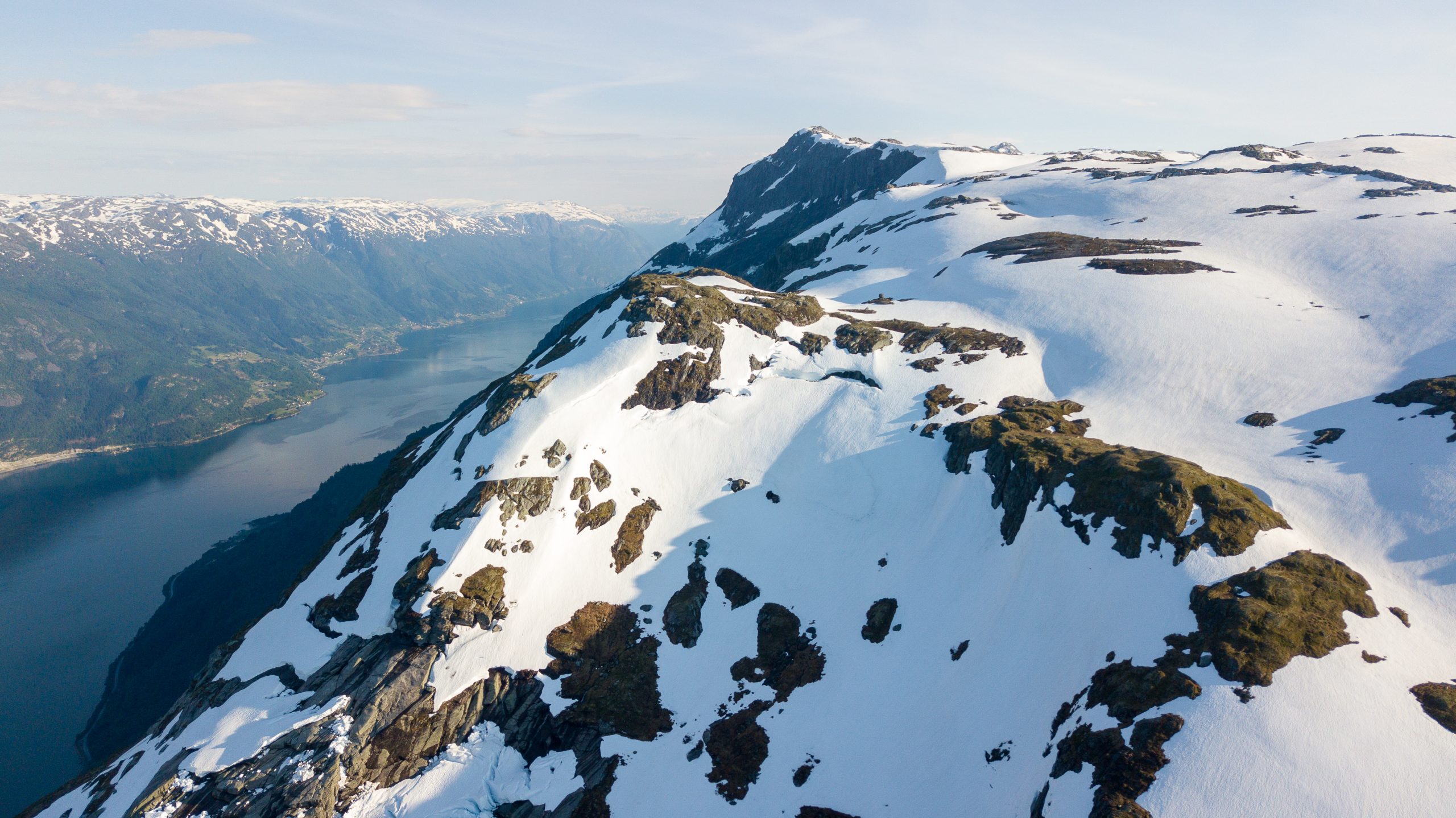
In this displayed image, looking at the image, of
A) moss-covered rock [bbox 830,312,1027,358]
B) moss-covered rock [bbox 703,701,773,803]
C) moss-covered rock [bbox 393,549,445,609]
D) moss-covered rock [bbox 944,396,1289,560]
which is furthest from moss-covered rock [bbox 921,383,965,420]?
moss-covered rock [bbox 393,549,445,609]

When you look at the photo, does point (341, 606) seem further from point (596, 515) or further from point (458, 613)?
point (596, 515)

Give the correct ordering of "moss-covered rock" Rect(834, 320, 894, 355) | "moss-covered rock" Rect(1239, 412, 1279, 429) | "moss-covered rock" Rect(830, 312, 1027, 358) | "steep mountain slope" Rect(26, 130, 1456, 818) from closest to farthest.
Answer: "steep mountain slope" Rect(26, 130, 1456, 818)
"moss-covered rock" Rect(1239, 412, 1279, 429)
"moss-covered rock" Rect(830, 312, 1027, 358)
"moss-covered rock" Rect(834, 320, 894, 355)

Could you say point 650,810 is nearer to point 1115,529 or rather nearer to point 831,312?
point 1115,529

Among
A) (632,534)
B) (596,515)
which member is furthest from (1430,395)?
(596,515)

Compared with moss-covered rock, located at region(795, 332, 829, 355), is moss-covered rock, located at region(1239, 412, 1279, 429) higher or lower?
lower

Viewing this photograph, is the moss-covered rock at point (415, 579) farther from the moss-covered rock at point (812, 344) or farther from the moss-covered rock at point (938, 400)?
the moss-covered rock at point (938, 400)

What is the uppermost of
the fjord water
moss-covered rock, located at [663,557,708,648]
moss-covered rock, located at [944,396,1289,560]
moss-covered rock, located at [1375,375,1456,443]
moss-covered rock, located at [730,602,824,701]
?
moss-covered rock, located at [1375,375,1456,443]

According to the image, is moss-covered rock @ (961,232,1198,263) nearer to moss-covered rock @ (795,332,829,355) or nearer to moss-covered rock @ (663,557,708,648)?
moss-covered rock @ (795,332,829,355)

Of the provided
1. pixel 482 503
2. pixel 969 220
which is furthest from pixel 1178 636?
pixel 969 220

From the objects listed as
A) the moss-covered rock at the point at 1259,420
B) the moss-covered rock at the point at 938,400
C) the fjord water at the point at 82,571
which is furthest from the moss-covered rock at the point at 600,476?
the fjord water at the point at 82,571
